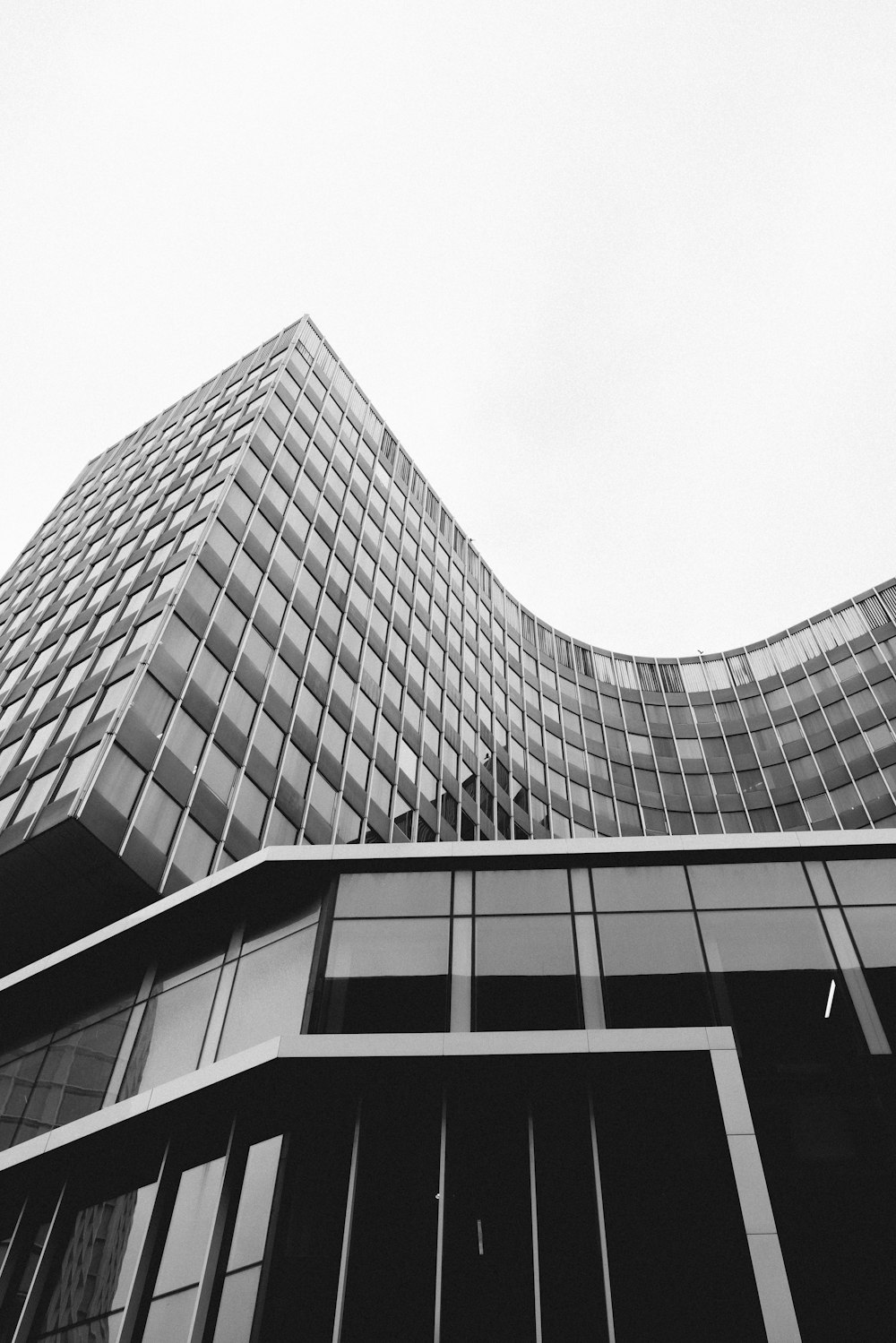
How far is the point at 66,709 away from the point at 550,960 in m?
19.2

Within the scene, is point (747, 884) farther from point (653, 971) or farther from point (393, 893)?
point (393, 893)

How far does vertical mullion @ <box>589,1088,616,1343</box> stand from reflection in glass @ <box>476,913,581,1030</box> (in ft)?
5.66

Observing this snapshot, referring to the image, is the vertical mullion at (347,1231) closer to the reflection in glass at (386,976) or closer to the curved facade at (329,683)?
the reflection in glass at (386,976)

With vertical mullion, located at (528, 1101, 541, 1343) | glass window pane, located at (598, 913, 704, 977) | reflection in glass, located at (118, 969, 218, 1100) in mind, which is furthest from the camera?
reflection in glass, located at (118, 969, 218, 1100)

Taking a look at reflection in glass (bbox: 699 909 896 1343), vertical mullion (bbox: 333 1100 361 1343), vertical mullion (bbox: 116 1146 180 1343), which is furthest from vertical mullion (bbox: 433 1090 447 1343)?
vertical mullion (bbox: 116 1146 180 1343)

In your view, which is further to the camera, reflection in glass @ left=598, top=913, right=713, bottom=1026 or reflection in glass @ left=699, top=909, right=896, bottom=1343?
reflection in glass @ left=598, top=913, right=713, bottom=1026

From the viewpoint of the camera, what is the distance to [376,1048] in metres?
16.3

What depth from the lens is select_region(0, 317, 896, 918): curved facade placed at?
29328 millimetres

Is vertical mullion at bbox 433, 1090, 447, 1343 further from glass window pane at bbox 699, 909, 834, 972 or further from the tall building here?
glass window pane at bbox 699, 909, 834, 972

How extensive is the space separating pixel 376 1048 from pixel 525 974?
330 cm

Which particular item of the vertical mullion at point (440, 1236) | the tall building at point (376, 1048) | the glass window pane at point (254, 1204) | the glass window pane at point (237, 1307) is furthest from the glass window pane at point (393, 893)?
the glass window pane at point (237, 1307)

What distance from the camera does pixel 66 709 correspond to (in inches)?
1220

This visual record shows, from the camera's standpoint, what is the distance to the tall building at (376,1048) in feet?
46.8

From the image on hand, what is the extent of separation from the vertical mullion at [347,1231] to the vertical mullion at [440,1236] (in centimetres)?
131
